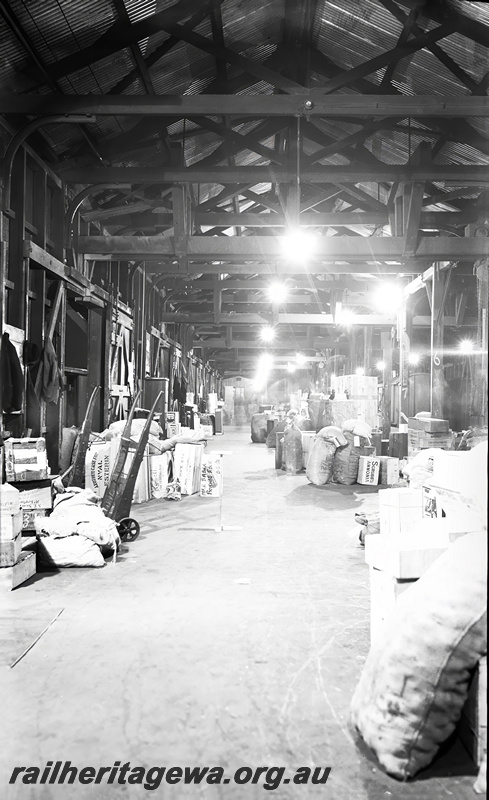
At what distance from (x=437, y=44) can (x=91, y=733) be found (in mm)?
6713

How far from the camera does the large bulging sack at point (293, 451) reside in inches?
452

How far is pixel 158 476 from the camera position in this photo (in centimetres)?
831

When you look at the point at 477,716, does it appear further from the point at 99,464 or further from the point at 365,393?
the point at 365,393

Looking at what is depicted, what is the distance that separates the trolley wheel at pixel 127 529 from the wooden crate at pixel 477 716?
3.95 meters

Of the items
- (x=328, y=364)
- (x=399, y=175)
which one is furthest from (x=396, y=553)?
(x=328, y=364)

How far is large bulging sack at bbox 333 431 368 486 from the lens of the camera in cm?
974

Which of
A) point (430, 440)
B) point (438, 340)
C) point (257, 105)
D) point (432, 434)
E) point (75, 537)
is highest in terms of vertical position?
point (257, 105)

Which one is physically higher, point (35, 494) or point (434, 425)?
point (434, 425)

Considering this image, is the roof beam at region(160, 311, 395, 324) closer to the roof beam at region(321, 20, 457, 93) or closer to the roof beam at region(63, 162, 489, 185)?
the roof beam at region(63, 162, 489, 185)

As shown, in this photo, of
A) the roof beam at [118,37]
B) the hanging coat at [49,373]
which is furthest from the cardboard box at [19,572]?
the roof beam at [118,37]

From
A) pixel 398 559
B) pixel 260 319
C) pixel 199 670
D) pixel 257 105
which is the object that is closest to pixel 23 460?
pixel 199 670

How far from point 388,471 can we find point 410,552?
727 centimetres

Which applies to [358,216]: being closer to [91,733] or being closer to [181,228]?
[181,228]

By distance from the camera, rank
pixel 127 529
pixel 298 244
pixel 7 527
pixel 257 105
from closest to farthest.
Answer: pixel 7 527 → pixel 257 105 → pixel 127 529 → pixel 298 244
